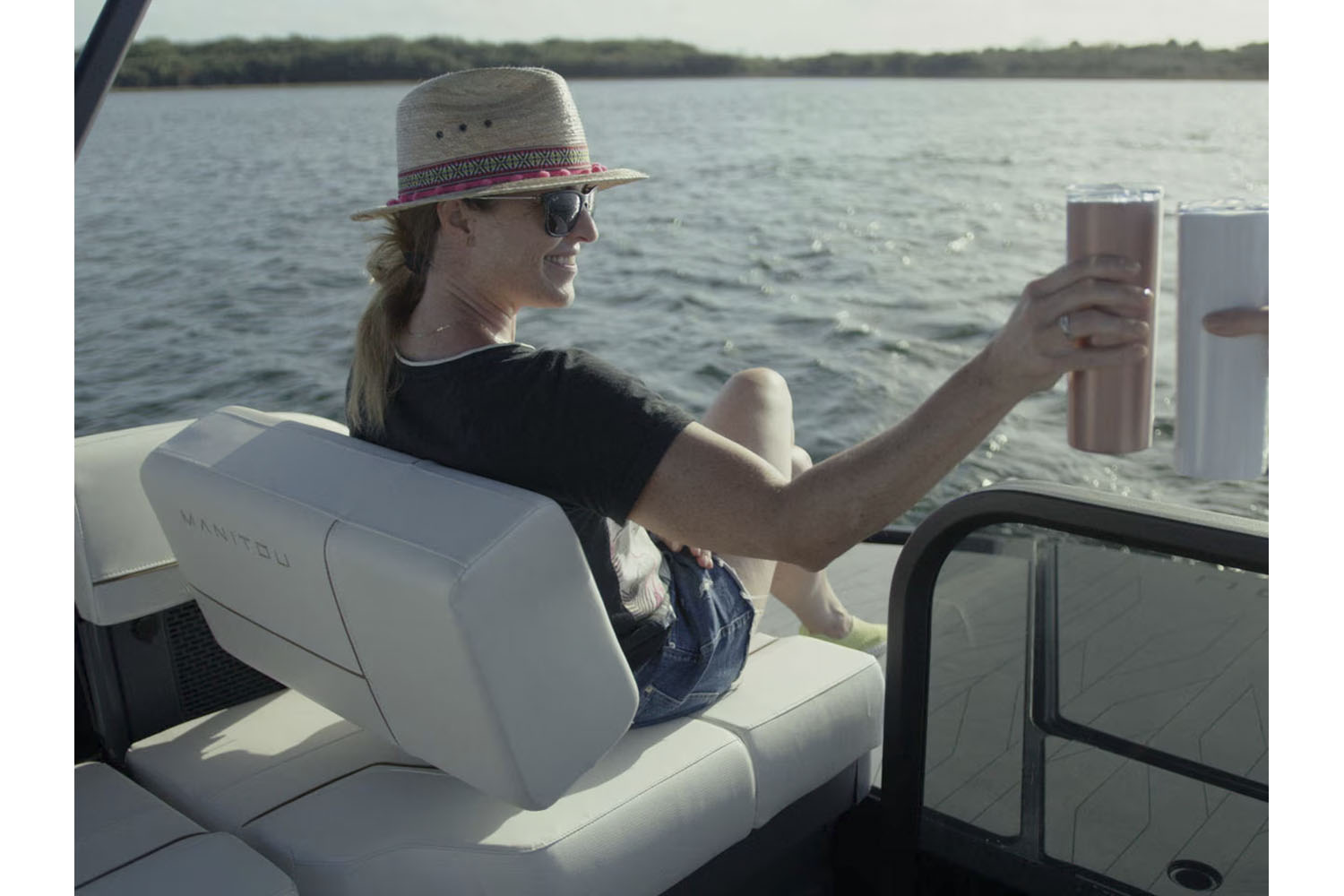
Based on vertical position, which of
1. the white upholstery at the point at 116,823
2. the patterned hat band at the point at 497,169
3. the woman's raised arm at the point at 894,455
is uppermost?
the patterned hat band at the point at 497,169

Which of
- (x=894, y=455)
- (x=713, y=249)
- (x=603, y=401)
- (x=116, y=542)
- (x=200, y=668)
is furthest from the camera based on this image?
(x=713, y=249)

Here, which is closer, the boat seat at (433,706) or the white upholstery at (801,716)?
the boat seat at (433,706)

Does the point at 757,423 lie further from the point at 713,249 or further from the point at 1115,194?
the point at 713,249

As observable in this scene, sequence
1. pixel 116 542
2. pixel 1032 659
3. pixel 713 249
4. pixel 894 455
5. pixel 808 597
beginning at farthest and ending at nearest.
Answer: pixel 713 249 → pixel 808 597 → pixel 116 542 → pixel 1032 659 → pixel 894 455

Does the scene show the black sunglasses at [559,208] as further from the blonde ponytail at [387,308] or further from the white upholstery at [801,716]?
the white upholstery at [801,716]

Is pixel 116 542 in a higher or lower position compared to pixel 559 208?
lower

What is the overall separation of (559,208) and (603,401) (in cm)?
34

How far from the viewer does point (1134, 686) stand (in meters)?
1.62

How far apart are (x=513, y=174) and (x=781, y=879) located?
112 centimetres

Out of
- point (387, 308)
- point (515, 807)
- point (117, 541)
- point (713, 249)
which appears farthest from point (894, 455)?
point (713, 249)

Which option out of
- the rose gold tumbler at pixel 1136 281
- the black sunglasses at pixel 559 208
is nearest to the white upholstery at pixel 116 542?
the black sunglasses at pixel 559 208

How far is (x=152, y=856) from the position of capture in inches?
60.4

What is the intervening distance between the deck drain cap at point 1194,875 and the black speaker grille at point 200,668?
1396 millimetres

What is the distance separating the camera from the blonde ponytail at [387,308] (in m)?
1.68
